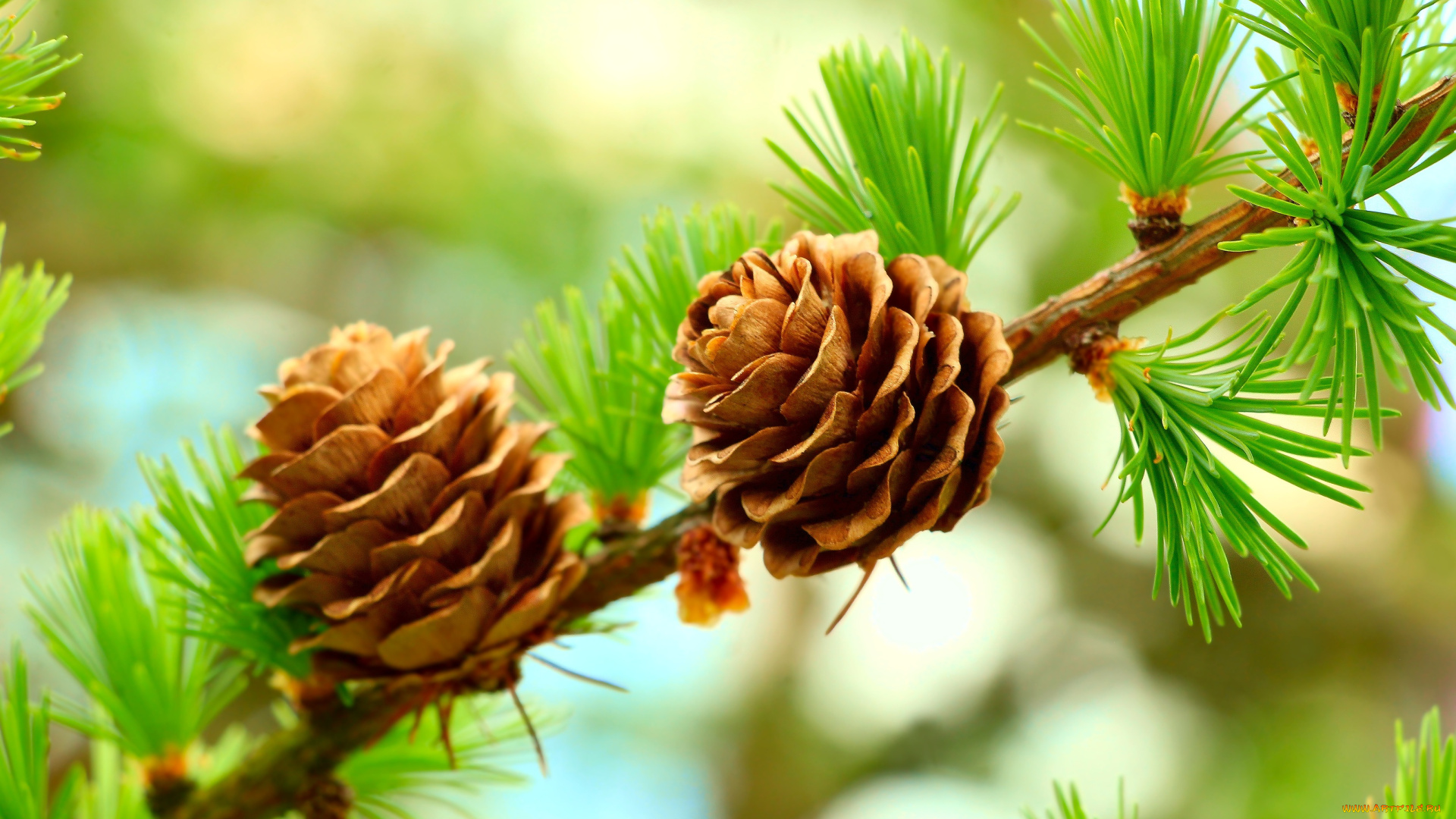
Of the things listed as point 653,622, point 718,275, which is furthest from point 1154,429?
point 653,622

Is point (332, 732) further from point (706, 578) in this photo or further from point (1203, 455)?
point (1203, 455)

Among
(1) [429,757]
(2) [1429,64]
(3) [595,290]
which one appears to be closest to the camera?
(2) [1429,64]

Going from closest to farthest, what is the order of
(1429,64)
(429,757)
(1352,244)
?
(1352,244) → (1429,64) → (429,757)

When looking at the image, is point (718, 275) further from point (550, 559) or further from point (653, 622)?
point (653, 622)

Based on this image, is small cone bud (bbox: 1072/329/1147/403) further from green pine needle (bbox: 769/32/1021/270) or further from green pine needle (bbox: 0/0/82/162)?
green pine needle (bbox: 0/0/82/162)

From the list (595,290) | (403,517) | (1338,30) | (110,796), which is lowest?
(110,796)

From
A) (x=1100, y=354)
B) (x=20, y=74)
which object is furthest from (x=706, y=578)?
(x=20, y=74)

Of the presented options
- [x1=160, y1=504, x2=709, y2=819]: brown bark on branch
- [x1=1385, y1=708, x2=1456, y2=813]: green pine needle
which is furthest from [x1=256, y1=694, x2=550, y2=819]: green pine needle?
[x1=1385, y1=708, x2=1456, y2=813]: green pine needle
